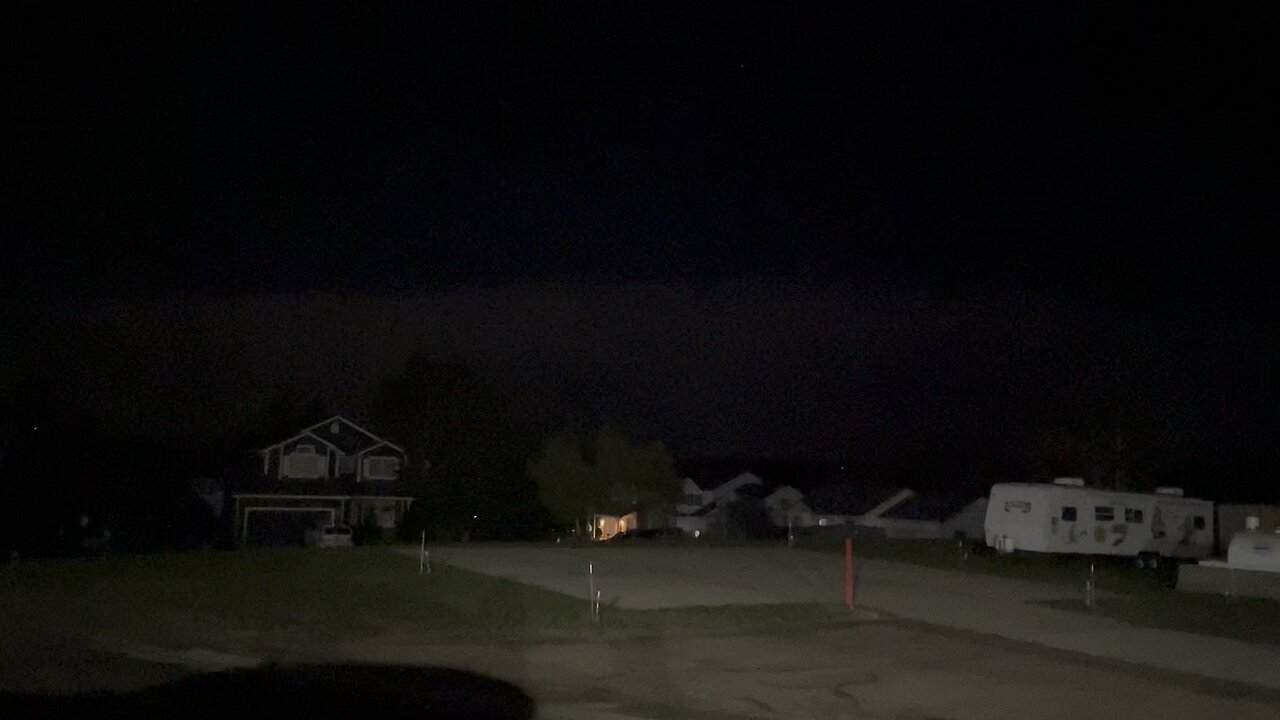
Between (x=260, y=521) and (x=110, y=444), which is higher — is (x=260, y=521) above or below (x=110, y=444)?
below

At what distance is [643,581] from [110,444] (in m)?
32.0

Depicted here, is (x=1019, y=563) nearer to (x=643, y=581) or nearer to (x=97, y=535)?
(x=643, y=581)

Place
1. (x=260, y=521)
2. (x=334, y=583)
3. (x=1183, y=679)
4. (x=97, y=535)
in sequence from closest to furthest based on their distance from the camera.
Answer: (x=1183, y=679) < (x=334, y=583) < (x=97, y=535) < (x=260, y=521)

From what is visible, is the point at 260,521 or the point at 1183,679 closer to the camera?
the point at 1183,679

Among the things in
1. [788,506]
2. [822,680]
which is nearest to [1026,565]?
[822,680]

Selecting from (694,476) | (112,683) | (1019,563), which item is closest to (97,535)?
(1019,563)

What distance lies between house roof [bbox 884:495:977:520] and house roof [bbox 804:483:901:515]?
300 centimetres

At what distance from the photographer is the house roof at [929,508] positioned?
7331 cm

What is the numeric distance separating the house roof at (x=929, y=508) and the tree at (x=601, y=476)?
17.8 meters

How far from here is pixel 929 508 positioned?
2955 inches

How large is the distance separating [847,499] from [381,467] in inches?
1535

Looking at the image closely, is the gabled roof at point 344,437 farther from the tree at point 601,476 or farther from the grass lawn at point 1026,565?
the grass lawn at point 1026,565

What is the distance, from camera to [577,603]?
20.7 meters

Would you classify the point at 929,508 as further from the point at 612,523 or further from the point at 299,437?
the point at 299,437
